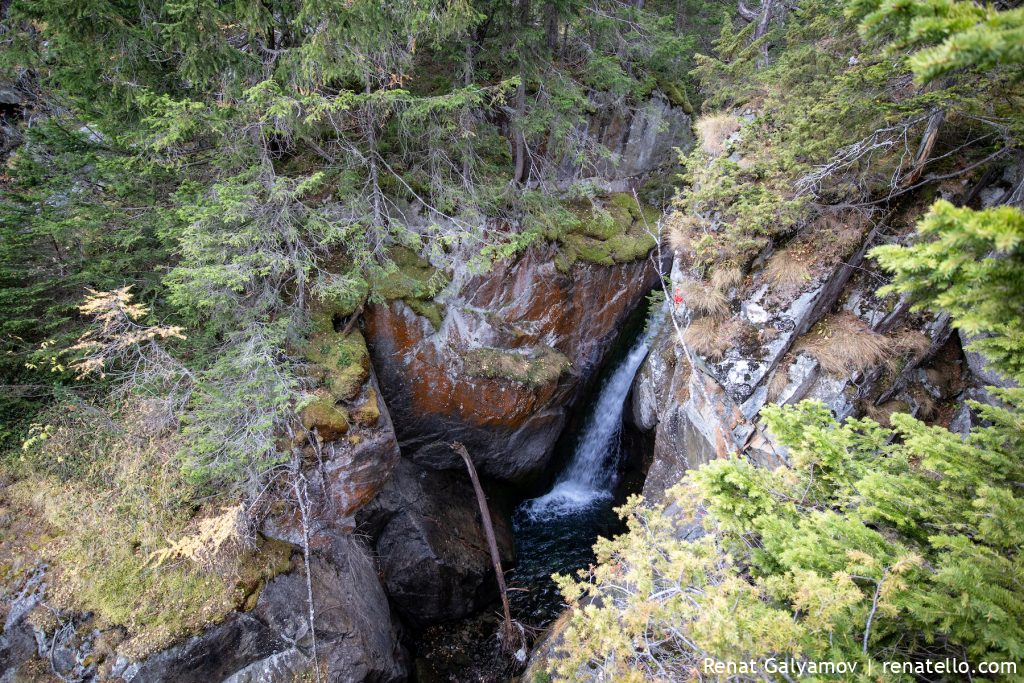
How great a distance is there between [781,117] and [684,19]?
9616 millimetres

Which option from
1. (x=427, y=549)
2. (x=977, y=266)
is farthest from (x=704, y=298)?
(x=427, y=549)

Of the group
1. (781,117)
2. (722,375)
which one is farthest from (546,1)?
(722,375)

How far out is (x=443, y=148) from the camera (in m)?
8.82

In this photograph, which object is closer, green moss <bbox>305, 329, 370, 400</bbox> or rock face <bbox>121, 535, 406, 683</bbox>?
rock face <bbox>121, 535, 406, 683</bbox>

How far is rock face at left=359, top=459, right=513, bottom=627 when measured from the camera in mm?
9492

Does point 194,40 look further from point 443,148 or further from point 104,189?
point 443,148

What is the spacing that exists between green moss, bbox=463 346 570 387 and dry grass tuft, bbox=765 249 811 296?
187 inches

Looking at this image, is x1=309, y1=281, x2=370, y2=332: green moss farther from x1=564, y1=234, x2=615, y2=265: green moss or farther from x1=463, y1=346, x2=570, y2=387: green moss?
x1=564, y1=234, x2=615, y2=265: green moss

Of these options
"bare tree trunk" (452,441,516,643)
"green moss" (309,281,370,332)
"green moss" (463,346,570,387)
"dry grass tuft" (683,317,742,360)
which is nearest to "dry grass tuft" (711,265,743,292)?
"dry grass tuft" (683,317,742,360)

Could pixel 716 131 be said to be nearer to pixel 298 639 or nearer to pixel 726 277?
pixel 726 277

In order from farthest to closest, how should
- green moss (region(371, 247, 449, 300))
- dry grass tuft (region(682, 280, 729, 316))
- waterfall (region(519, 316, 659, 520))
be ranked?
waterfall (region(519, 316, 659, 520)) → green moss (region(371, 247, 449, 300)) → dry grass tuft (region(682, 280, 729, 316))

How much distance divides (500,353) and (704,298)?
14.4 ft

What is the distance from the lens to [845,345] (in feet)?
21.6

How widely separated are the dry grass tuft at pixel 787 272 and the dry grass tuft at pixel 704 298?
0.79 metres
